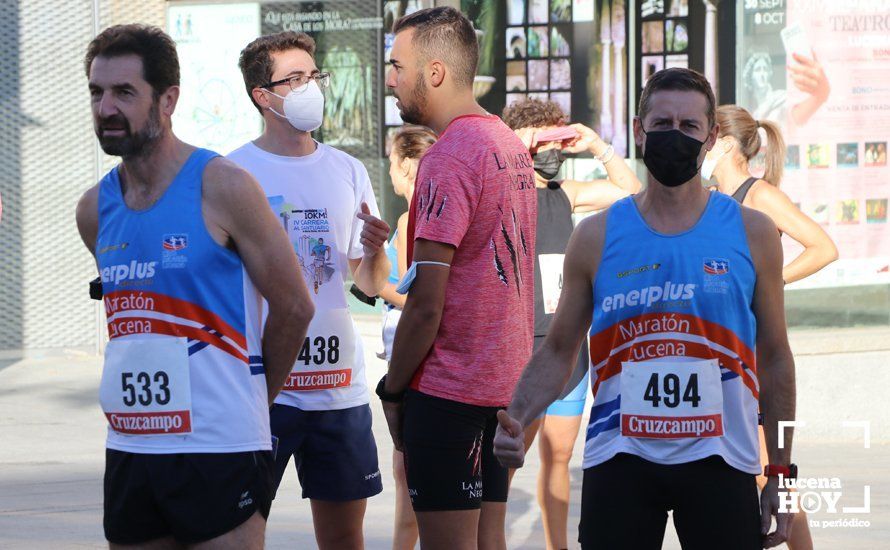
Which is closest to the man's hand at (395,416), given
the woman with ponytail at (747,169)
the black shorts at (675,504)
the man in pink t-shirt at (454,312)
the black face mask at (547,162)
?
the man in pink t-shirt at (454,312)

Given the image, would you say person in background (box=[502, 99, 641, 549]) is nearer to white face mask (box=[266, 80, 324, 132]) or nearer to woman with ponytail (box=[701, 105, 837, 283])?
woman with ponytail (box=[701, 105, 837, 283])

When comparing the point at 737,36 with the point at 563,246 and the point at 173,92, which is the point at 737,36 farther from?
the point at 173,92

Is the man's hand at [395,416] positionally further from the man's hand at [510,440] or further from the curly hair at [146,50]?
the curly hair at [146,50]

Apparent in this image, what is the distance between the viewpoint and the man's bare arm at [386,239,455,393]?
4363 millimetres

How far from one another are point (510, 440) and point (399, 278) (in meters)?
2.90

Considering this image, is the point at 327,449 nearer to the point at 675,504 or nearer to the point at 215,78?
the point at 675,504

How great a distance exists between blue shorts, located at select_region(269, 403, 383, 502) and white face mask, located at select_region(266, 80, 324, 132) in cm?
103

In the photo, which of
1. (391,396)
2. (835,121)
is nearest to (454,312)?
(391,396)

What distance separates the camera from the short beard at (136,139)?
12.7 feet

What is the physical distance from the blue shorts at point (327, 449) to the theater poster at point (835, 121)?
19.9 ft

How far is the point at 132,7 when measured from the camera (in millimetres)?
14172

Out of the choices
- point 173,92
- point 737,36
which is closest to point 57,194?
point 737,36

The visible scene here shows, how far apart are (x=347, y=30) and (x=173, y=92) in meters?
8.50

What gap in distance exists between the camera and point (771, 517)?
383 centimetres
